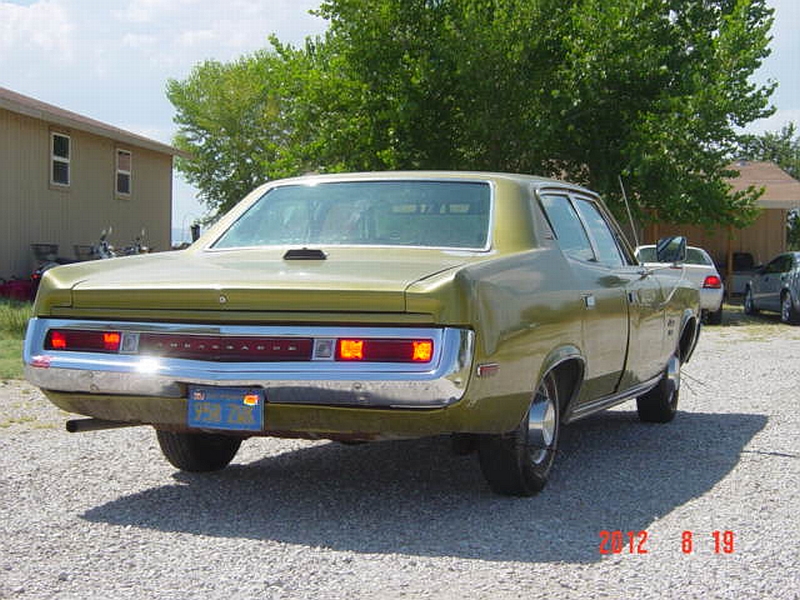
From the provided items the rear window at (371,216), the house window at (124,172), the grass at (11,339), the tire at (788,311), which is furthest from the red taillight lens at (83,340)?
→ the house window at (124,172)

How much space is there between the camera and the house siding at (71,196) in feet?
66.2

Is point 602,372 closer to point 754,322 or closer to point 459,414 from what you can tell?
point 459,414

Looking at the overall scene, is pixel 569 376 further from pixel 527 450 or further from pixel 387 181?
pixel 387 181

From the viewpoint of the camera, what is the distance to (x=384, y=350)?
4.43 metres

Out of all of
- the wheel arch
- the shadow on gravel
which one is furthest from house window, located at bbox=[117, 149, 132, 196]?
the wheel arch

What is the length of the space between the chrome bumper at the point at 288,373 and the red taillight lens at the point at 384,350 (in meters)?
0.02

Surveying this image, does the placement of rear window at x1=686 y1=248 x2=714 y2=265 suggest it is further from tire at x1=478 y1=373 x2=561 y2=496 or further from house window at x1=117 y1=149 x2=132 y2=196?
tire at x1=478 y1=373 x2=561 y2=496

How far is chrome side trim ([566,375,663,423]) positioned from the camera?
230 inches

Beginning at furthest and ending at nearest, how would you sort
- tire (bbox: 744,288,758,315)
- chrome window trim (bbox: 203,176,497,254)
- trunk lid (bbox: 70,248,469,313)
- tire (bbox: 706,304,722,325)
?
tire (bbox: 744,288,758,315), tire (bbox: 706,304,722,325), chrome window trim (bbox: 203,176,497,254), trunk lid (bbox: 70,248,469,313)

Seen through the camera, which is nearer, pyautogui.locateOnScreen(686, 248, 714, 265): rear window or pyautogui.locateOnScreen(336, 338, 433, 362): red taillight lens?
pyautogui.locateOnScreen(336, 338, 433, 362): red taillight lens

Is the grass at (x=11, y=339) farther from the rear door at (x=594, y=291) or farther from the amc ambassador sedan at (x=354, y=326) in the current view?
the rear door at (x=594, y=291)

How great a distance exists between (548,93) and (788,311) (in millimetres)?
6654

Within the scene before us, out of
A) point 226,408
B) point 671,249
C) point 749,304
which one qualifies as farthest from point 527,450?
point 749,304

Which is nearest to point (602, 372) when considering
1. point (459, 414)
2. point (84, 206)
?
point (459, 414)
